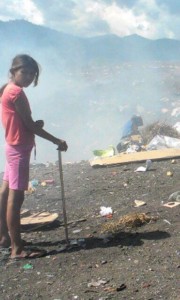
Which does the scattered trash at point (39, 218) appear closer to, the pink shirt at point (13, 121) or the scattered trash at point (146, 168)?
the pink shirt at point (13, 121)

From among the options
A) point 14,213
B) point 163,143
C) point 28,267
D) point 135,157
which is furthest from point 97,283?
point 163,143

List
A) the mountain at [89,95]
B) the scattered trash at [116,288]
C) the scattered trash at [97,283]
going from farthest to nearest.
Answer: the mountain at [89,95]
the scattered trash at [97,283]
the scattered trash at [116,288]

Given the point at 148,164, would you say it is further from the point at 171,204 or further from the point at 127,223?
the point at 127,223

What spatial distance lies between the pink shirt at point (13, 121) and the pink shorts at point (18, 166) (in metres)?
0.05

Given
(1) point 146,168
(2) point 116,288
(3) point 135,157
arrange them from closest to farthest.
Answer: (2) point 116,288 < (1) point 146,168 < (3) point 135,157

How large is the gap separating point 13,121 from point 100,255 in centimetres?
121

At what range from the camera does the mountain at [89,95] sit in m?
13.1

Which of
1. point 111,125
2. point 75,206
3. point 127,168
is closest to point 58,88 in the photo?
point 111,125

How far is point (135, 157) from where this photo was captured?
267 inches

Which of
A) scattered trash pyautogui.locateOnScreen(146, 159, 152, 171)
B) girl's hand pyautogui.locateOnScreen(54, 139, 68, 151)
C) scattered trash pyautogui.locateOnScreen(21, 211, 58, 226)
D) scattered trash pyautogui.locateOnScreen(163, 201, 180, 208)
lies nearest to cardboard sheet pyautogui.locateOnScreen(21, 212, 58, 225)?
scattered trash pyautogui.locateOnScreen(21, 211, 58, 226)

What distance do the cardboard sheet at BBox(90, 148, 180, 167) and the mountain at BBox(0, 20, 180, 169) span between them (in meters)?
3.39

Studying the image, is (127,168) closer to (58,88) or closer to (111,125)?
(111,125)

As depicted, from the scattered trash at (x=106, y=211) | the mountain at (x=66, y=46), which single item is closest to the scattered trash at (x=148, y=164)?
the scattered trash at (x=106, y=211)

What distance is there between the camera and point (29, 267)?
3.13 meters
